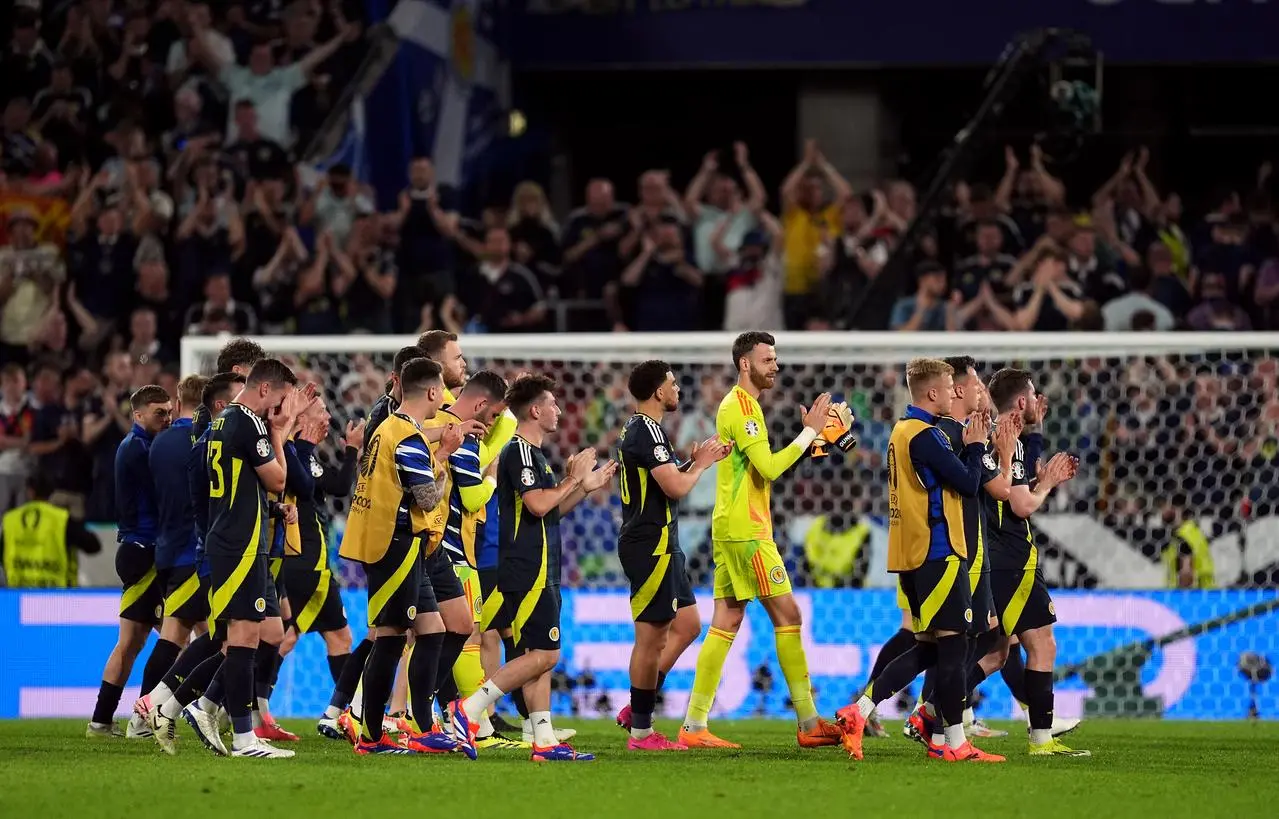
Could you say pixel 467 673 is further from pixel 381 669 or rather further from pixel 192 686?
pixel 192 686

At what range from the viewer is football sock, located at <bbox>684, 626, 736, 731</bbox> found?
997 centimetres

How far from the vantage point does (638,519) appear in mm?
9875

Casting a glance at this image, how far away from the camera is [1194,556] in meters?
13.8

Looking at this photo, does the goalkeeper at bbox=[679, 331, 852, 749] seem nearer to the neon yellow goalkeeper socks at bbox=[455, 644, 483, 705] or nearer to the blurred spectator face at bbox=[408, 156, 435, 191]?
the neon yellow goalkeeper socks at bbox=[455, 644, 483, 705]

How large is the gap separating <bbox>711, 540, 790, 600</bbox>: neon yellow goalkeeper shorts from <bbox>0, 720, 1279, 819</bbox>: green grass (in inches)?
33.3

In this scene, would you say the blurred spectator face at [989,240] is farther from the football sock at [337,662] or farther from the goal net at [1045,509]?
the football sock at [337,662]

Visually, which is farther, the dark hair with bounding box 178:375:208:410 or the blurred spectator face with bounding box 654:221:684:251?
the blurred spectator face with bounding box 654:221:684:251

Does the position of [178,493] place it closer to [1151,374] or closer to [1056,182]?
[1151,374]

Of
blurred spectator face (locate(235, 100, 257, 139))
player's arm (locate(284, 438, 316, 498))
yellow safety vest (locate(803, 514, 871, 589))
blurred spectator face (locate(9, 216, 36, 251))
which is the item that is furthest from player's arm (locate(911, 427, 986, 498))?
blurred spectator face (locate(9, 216, 36, 251))

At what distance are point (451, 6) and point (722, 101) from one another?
3.62 meters

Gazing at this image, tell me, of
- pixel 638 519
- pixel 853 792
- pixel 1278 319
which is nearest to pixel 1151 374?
pixel 1278 319

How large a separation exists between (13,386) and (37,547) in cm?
259

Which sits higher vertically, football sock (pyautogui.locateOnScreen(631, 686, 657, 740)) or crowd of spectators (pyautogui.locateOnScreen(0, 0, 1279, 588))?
crowd of spectators (pyautogui.locateOnScreen(0, 0, 1279, 588))

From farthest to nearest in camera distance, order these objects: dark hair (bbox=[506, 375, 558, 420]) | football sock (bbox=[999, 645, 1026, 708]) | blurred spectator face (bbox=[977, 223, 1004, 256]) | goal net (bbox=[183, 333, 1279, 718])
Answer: blurred spectator face (bbox=[977, 223, 1004, 256])
goal net (bbox=[183, 333, 1279, 718])
football sock (bbox=[999, 645, 1026, 708])
dark hair (bbox=[506, 375, 558, 420])
